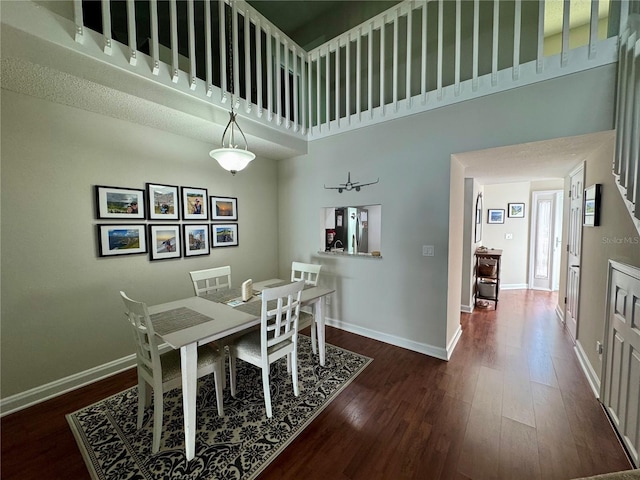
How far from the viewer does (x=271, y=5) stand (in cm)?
367

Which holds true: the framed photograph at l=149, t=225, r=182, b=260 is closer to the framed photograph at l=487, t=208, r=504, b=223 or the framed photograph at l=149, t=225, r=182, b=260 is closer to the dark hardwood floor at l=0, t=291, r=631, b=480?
the dark hardwood floor at l=0, t=291, r=631, b=480

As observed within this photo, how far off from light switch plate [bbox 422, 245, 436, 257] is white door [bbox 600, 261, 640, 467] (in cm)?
128

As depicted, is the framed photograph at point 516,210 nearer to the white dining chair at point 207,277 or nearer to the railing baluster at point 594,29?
the railing baluster at point 594,29

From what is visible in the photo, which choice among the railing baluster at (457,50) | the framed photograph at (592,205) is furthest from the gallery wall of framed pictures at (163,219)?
the framed photograph at (592,205)

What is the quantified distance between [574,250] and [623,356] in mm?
2039

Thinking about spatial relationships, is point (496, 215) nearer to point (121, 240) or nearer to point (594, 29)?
point (594, 29)

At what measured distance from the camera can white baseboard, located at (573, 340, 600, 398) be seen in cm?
216

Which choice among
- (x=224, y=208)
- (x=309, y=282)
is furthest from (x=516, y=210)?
(x=224, y=208)

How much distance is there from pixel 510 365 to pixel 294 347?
224cm

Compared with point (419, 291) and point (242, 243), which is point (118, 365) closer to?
point (242, 243)

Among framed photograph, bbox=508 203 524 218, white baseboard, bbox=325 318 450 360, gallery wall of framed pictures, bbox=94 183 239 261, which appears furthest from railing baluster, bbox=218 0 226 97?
framed photograph, bbox=508 203 524 218

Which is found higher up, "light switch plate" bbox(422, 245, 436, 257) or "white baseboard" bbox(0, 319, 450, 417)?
"light switch plate" bbox(422, 245, 436, 257)

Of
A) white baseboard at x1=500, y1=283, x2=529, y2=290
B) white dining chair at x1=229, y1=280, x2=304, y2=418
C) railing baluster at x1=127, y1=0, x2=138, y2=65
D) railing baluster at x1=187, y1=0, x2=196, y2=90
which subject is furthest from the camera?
white baseboard at x1=500, y1=283, x2=529, y2=290

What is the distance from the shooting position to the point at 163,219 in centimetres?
277
